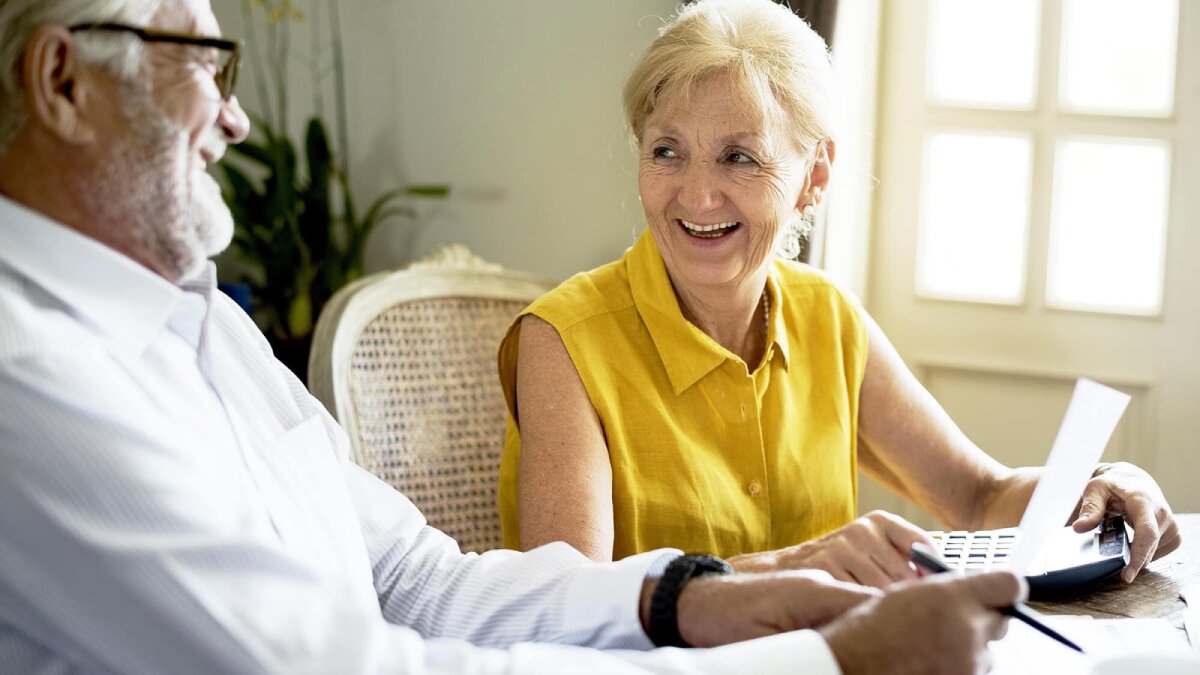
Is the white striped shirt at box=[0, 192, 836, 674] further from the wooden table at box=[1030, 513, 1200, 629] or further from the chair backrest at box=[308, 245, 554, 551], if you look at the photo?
the chair backrest at box=[308, 245, 554, 551]

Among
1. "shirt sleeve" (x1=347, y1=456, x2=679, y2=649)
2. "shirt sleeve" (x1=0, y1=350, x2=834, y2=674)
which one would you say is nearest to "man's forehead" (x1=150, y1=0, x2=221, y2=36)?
"shirt sleeve" (x1=0, y1=350, x2=834, y2=674)

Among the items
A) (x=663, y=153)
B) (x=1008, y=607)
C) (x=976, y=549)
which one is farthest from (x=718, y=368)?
(x=1008, y=607)

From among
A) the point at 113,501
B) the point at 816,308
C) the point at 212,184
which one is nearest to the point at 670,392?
the point at 816,308

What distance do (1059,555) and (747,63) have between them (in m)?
0.72

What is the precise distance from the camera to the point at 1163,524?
4.51 feet

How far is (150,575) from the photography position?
83 cm

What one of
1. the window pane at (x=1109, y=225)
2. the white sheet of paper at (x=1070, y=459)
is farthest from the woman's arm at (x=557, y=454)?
the window pane at (x=1109, y=225)

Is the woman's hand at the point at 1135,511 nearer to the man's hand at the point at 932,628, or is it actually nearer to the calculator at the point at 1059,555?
the calculator at the point at 1059,555

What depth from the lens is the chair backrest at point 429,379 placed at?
180 cm

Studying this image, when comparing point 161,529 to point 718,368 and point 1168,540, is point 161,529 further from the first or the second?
point 1168,540

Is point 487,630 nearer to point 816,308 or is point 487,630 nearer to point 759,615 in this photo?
point 759,615

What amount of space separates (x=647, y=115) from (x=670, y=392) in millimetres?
384

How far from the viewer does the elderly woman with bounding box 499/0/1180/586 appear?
157 centimetres

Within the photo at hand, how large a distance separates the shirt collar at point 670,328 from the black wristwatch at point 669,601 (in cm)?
53
